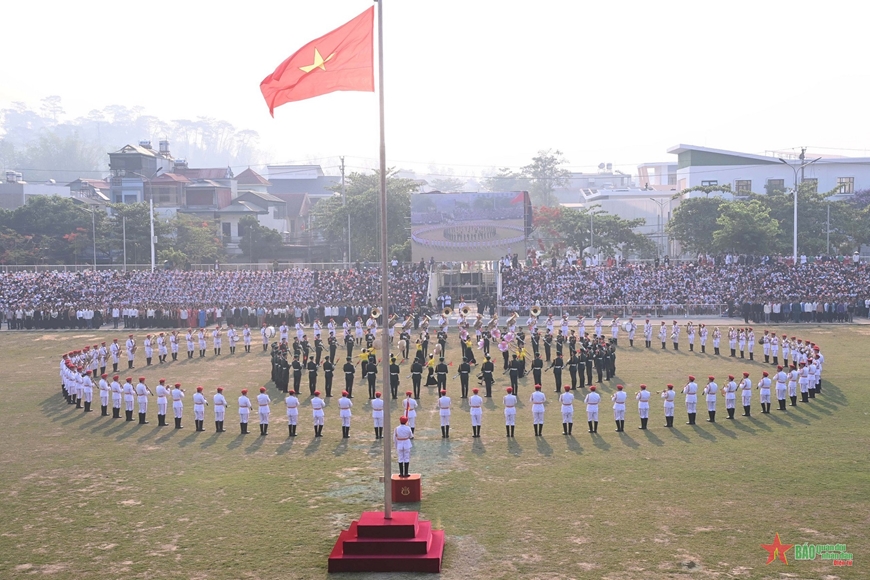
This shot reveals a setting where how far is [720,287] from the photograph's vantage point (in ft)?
142

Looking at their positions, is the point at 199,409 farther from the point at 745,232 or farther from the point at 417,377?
the point at 745,232

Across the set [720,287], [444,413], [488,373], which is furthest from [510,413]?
[720,287]

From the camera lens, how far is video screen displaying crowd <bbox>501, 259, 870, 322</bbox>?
40406 millimetres

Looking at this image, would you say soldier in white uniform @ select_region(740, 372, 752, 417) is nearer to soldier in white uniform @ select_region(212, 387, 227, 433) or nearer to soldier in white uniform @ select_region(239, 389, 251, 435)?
soldier in white uniform @ select_region(239, 389, 251, 435)

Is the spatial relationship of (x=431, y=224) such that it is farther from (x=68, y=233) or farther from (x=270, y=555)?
(x=270, y=555)

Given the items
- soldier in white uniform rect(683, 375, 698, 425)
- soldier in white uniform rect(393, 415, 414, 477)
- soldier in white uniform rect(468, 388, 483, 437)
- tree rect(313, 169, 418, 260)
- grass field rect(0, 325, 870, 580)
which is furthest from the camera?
tree rect(313, 169, 418, 260)

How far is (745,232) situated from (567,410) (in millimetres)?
34060

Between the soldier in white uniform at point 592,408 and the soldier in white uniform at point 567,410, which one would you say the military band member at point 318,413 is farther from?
the soldier in white uniform at point 592,408

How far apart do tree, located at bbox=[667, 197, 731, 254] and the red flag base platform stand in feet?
148

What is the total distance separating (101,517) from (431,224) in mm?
34215

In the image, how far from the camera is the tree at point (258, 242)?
67375mm

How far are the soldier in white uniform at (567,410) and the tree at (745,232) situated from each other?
33228 millimetres

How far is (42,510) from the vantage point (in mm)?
14234

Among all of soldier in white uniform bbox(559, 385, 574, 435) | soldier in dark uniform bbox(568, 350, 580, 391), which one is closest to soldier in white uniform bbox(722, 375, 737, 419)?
soldier in white uniform bbox(559, 385, 574, 435)
